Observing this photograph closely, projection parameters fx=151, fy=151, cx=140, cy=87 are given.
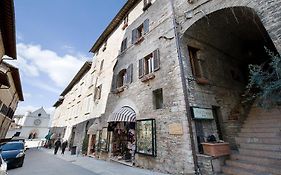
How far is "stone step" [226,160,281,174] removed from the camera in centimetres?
452

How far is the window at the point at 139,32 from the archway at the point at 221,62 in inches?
133

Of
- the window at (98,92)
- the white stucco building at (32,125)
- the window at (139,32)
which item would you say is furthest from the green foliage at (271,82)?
the white stucco building at (32,125)

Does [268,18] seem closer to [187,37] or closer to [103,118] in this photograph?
[187,37]

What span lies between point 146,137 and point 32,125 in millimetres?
50467

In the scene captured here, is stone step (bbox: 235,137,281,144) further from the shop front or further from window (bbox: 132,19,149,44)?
window (bbox: 132,19,149,44)

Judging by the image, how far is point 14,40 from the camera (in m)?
8.54

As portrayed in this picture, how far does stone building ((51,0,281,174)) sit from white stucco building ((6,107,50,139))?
1738 inches

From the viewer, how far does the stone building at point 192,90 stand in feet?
18.6

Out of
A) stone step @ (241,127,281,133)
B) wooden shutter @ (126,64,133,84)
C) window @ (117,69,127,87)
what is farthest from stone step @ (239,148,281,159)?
window @ (117,69,127,87)

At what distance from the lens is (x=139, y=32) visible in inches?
447

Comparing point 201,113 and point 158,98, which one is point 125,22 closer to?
point 158,98

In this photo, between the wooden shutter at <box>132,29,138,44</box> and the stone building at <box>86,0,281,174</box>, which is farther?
the wooden shutter at <box>132,29,138,44</box>

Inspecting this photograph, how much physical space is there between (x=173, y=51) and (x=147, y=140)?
4666 mm

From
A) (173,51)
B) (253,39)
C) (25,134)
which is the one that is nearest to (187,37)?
(173,51)
